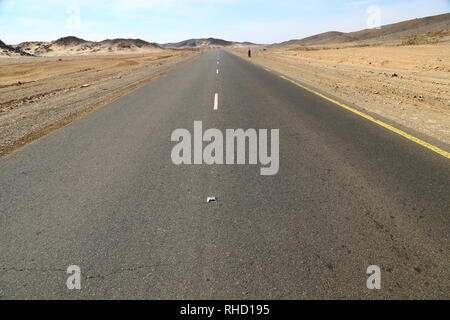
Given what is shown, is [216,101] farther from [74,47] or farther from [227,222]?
[74,47]

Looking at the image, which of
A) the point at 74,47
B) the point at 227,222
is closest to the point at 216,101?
the point at 227,222

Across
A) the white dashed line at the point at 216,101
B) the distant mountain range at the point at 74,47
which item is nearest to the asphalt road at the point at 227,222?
the white dashed line at the point at 216,101

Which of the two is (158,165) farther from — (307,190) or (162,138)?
(307,190)

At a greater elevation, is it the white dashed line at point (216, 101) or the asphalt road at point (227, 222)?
the white dashed line at point (216, 101)

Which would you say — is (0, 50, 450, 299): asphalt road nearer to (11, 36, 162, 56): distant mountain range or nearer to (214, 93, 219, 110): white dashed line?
(214, 93, 219, 110): white dashed line

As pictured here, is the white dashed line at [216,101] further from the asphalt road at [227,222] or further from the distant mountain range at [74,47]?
the distant mountain range at [74,47]

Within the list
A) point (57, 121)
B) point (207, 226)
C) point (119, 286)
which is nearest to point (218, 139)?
point (207, 226)

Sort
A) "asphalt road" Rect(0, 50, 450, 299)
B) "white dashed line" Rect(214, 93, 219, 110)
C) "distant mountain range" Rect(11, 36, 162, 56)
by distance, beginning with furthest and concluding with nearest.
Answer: "distant mountain range" Rect(11, 36, 162, 56)
"white dashed line" Rect(214, 93, 219, 110)
"asphalt road" Rect(0, 50, 450, 299)

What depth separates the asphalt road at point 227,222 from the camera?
2445mm

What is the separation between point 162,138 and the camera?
6387 millimetres

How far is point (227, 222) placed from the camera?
10.7ft

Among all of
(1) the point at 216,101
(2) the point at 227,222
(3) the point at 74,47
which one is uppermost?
(3) the point at 74,47

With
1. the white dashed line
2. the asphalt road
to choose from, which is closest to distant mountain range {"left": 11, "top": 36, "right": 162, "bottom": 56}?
the white dashed line

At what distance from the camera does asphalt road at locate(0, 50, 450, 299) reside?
2.45 metres
